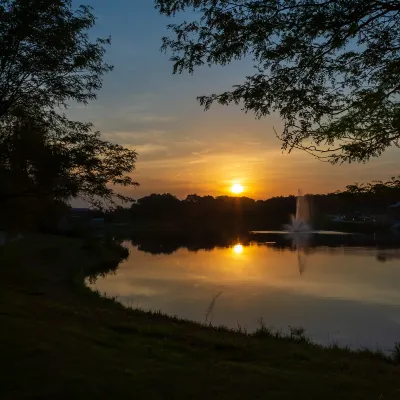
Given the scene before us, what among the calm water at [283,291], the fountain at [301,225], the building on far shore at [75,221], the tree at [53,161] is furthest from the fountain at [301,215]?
the tree at [53,161]

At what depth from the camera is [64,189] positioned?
1448 centimetres

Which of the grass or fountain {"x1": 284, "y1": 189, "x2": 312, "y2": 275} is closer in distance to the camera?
the grass

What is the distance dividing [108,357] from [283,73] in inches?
205

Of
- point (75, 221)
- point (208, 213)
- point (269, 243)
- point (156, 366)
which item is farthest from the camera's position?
point (208, 213)

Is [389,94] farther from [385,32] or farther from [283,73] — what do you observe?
[283,73]

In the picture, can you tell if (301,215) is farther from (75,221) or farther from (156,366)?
(156,366)

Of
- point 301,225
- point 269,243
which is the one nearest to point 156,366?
point 269,243

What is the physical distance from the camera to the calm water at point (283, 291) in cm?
1825

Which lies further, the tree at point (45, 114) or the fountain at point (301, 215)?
the fountain at point (301, 215)

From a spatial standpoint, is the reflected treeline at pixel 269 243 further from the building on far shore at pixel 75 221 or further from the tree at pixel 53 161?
the tree at pixel 53 161

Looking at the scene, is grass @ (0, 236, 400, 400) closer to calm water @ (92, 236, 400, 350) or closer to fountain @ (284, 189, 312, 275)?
calm water @ (92, 236, 400, 350)

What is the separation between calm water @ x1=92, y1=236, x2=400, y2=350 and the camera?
18250 mm

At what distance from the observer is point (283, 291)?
26.5m

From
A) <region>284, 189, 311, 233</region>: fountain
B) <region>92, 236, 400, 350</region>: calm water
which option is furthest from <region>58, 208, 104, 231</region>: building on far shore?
<region>284, 189, 311, 233</region>: fountain
